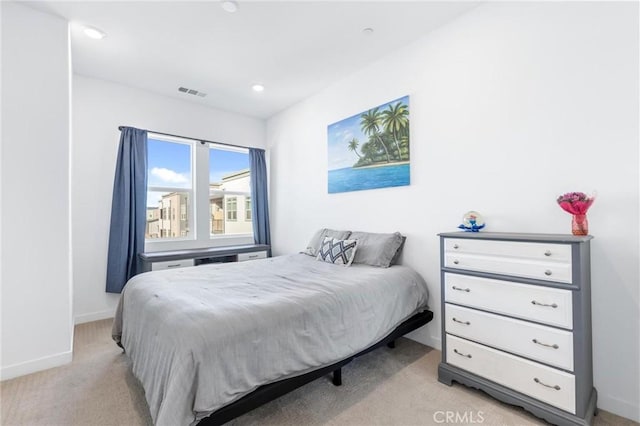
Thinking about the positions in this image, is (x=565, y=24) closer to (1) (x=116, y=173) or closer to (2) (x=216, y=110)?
(2) (x=216, y=110)

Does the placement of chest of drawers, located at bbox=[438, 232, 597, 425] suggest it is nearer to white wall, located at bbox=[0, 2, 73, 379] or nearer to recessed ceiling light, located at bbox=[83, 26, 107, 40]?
white wall, located at bbox=[0, 2, 73, 379]

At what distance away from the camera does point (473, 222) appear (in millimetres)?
2219

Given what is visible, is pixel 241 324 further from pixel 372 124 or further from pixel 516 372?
pixel 372 124

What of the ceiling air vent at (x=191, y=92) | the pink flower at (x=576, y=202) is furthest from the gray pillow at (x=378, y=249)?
the ceiling air vent at (x=191, y=92)

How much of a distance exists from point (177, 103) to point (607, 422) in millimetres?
5102

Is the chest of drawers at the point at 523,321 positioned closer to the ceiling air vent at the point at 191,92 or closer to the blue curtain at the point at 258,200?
the blue curtain at the point at 258,200

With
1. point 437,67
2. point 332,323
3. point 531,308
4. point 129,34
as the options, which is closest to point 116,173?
point 129,34

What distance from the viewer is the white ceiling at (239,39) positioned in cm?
229

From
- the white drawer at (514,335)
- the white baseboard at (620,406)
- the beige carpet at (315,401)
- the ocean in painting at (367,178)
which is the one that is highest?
the ocean in painting at (367,178)

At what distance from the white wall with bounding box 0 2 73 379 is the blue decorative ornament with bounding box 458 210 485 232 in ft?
10.7

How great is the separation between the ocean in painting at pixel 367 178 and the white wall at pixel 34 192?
102 inches

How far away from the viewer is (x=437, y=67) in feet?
8.50

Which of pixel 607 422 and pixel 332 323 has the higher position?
pixel 332 323

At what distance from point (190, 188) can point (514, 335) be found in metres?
4.10
